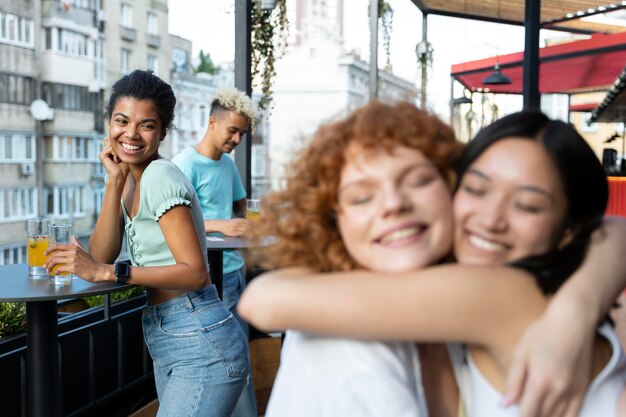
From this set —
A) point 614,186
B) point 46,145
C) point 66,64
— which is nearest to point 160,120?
point 46,145

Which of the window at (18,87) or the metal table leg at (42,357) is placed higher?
the window at (18,87)

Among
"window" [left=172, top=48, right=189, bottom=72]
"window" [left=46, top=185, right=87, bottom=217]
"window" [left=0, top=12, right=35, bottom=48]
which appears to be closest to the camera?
"window" [left=46, top=185, right=87, bottom=217]

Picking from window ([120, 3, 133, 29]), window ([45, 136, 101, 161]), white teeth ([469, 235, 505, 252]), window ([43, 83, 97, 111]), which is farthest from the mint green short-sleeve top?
window ([120, 3, 133, 29])

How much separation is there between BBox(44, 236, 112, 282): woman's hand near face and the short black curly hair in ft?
1.42

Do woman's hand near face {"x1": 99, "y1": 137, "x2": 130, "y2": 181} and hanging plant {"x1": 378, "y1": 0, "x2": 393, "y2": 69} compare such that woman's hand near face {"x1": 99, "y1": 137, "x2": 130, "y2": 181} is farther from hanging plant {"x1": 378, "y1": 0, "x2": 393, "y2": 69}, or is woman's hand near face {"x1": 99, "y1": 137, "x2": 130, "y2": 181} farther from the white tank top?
hanging plant {"x1": 378, "y1": 0, "x2": 393, "y2": 69}

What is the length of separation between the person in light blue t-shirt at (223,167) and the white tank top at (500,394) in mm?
2297

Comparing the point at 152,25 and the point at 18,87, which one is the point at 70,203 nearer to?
the point at 18,87

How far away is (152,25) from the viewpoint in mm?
6531

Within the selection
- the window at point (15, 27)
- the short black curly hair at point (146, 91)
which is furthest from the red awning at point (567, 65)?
the short black curly hair at point (146, 91)

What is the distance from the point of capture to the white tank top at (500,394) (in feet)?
2.64

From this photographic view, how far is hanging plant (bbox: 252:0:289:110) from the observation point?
461cm

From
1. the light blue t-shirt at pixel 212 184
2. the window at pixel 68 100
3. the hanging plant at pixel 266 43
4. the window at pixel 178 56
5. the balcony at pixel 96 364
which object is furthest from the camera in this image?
the window at pixel 68 100

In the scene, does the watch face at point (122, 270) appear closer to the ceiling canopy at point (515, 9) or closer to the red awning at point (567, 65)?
the ceiling canopy at point (515, 9)

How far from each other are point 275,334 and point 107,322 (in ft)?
3.36
